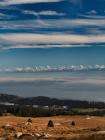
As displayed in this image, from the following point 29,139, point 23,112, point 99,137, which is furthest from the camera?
point 23,112

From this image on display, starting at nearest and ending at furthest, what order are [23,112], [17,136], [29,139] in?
[29,139]
[17,136]
[23,112]

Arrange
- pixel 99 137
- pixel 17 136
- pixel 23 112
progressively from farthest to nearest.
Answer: pixel 23 112, pixel 17 136, pixel 99 137

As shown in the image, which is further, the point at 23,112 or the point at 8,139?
the point at 23,112

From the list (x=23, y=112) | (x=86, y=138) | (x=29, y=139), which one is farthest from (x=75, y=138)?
(x=23, y=112)

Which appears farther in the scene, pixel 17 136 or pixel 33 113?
pixel 33 113

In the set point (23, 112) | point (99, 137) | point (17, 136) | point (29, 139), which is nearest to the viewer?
point (99, 137)

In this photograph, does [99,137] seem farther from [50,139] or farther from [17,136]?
[17,136]

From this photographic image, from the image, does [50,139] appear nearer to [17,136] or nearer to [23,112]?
[17,136]

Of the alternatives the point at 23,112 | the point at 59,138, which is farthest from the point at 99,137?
the point at 23,112

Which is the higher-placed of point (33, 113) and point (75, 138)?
point (33, 113)
